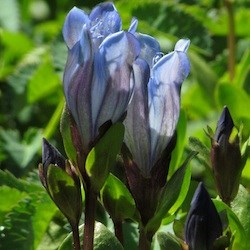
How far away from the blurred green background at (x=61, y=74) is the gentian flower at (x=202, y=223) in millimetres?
264

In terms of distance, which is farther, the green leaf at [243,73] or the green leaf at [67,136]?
the green leaf at [243,73]

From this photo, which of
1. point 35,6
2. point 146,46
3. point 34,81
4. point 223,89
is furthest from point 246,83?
point 35,6

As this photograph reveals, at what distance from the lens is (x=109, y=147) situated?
2.99ft

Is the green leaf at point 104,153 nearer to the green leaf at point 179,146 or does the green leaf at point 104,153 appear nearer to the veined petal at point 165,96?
the veined petal at point 165,96

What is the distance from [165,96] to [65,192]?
139 mm

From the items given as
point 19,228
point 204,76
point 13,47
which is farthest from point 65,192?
point 13,47

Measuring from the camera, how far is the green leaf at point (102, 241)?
0.97 meters

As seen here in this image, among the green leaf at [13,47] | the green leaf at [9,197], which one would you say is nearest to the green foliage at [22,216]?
the green leaf at [9,197]

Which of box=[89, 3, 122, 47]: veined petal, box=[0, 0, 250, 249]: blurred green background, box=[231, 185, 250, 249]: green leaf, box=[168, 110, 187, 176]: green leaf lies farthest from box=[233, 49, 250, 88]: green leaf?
box=[89, 3, 122, 47]: veined petal

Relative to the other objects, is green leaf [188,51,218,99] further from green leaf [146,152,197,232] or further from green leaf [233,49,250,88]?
green leaf [146,152,197,232]

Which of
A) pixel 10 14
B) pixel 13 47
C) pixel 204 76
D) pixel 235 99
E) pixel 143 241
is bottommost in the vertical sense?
pixel 143 241

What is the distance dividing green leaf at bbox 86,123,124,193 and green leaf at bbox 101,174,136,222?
0.04 metres

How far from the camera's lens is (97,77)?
92 centimetres

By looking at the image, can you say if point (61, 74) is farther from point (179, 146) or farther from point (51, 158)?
point (51, 158)
